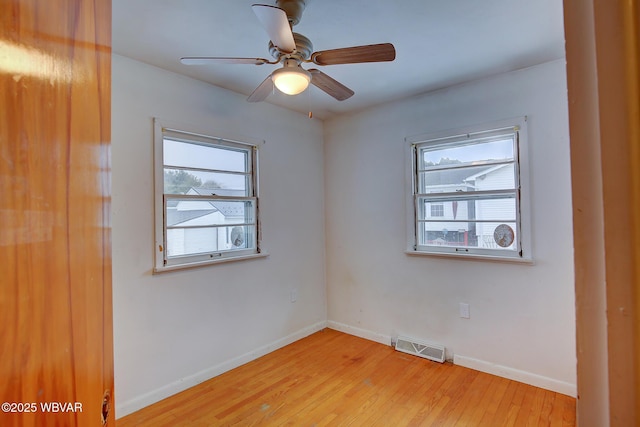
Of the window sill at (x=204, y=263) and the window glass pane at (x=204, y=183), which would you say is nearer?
the window sill at (x=204, y=263)

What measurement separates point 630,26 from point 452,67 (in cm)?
226

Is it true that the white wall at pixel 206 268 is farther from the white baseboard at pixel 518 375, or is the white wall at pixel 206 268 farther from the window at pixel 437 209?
the white baseboard at pixel 518 375

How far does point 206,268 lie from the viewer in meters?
2.47

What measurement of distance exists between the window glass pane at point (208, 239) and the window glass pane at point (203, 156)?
536 mm

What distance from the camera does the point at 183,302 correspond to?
2.32m

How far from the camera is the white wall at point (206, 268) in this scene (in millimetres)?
2029

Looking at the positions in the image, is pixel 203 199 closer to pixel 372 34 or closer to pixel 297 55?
pixel 297 55

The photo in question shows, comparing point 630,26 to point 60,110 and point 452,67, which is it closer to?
point 60,110

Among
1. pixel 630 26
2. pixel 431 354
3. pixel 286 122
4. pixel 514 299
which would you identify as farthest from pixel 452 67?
pixel 431 354

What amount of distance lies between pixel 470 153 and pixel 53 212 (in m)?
2.82

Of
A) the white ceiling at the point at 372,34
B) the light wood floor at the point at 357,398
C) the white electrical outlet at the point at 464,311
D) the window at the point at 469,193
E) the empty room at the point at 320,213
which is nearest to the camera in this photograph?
the empty room at the point at 320,213

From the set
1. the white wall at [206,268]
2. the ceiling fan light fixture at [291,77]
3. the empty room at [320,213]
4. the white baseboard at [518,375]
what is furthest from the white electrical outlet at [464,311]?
the ceiling fan light fixture at [291,77]

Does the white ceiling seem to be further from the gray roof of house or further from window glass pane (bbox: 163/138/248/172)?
the gray roof of house

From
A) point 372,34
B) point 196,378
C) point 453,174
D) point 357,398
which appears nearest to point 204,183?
point 196,378
